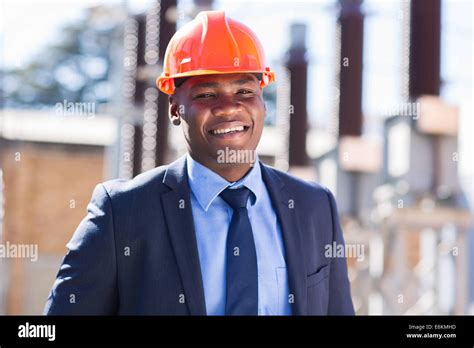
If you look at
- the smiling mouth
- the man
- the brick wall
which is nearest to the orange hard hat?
the man

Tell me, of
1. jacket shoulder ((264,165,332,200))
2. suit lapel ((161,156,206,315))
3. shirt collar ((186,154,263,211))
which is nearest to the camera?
suit lapel ((161,156,206,315))

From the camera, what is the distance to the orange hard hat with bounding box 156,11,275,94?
3127 millimetres

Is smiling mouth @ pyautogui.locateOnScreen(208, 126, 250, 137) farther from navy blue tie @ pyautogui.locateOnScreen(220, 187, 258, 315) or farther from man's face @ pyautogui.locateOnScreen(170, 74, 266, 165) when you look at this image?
navy blue tie @ pyautogui.locateOnScreen(220, 187, 258, 315)

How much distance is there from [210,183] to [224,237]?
6.3 inches

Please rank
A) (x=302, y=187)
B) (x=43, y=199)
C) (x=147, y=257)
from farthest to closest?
(x=43, y=199)
(x=302, y=187)
(x=147, y=257)

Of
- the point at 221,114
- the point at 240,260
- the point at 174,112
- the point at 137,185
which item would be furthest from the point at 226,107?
the point at 240,260

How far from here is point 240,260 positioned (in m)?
3.02

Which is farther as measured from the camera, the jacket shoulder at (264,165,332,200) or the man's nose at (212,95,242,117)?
the jacket shoulder at (264,165,332,200)

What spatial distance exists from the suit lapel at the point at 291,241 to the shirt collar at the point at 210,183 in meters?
0.05

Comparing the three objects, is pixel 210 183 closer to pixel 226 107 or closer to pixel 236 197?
pixel 236 197

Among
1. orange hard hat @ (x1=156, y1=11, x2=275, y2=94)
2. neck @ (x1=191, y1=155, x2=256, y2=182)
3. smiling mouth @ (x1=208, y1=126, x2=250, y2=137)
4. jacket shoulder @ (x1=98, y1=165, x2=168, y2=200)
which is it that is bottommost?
jacket shoulder @ (x1=98, y1=165, x2=168, y2=200)

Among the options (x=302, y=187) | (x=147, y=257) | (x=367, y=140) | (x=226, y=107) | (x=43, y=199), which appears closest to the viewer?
(x=147, y=257)

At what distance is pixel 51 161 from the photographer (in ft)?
57.6

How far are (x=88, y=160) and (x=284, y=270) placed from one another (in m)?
14.9
